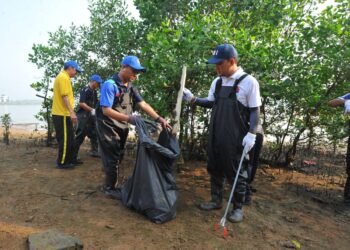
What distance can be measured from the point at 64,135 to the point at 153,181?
248 centimetres

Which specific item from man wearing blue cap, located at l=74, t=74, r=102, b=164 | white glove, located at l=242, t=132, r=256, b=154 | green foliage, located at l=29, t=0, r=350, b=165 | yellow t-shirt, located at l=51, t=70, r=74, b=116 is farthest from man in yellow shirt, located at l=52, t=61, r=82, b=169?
white glove, located at l=242, t=132, r=256, b=154

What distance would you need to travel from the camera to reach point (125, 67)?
345 cm

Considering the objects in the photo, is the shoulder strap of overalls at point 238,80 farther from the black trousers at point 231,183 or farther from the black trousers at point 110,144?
the black trousers at point 110,144

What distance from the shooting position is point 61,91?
4684 millimetres

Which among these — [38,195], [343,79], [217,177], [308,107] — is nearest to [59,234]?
[38,195]

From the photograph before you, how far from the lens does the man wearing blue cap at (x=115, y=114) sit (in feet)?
11.0

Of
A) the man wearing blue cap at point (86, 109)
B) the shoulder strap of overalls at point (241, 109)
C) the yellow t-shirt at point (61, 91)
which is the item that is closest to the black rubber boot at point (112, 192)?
the yellow t-shirt at point (61, 91)

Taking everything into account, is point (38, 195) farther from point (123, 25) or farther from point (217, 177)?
point (123, 25)

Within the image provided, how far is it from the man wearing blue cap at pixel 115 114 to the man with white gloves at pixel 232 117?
0.67 m

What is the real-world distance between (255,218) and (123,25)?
4.45 m

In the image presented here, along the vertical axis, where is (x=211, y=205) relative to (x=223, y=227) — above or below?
above

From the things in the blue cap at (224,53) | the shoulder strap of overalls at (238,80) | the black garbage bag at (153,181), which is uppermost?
the blue cap at (224,53)

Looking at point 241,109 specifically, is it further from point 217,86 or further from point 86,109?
point 86,109

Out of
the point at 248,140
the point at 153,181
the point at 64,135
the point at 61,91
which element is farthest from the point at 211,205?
the point at 61,91
